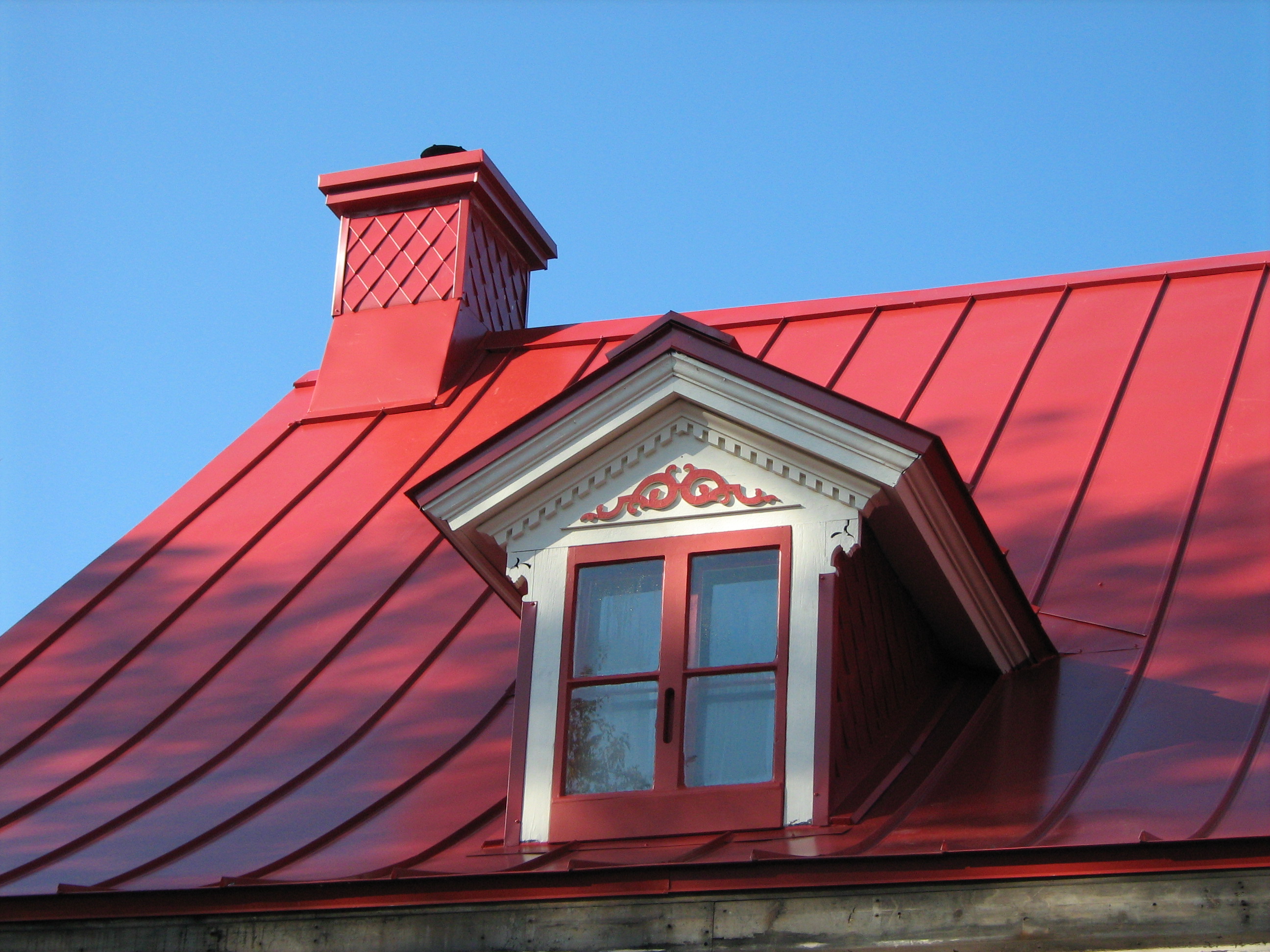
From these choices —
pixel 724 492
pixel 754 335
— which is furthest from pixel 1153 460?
pixel 754 335

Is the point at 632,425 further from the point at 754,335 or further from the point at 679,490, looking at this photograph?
the point at 754,335

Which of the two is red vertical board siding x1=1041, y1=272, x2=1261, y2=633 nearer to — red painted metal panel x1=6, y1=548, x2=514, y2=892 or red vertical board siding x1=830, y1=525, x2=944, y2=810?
red vertical board siding x1=830, y1=525, x2=944, y2=810

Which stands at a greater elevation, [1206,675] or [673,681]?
[1206,675]

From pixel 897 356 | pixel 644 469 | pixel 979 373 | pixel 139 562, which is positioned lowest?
pixel 644 469

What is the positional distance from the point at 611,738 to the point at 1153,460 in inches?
145

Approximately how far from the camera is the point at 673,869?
590 cm

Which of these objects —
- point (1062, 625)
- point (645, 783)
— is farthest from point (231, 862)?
point (1062, 625)

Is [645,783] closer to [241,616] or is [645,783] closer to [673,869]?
[673,869]

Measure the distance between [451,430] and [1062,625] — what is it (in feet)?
16.6

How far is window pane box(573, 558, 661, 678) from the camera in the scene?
22.8 feet

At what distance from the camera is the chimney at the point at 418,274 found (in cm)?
1220

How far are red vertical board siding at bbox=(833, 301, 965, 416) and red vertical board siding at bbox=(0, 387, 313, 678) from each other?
13.8 ft

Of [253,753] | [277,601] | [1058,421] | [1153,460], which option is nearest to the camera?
[253,753]

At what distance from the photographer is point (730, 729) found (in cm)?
666
